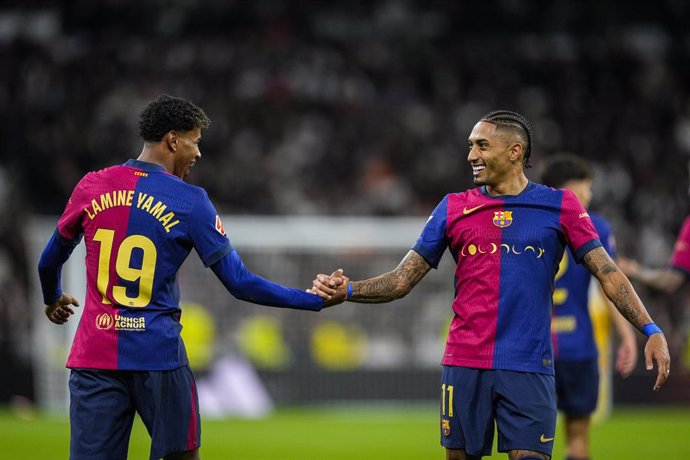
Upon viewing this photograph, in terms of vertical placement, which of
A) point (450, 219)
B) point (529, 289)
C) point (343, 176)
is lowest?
point (529, 289)

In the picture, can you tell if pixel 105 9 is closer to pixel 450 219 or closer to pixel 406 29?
pixel 406 29

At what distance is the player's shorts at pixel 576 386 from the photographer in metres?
7.99

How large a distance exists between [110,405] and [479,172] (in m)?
2.09

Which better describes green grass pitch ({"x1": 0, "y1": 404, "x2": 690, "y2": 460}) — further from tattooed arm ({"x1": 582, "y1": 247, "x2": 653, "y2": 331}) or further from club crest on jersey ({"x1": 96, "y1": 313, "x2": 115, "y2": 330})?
club crest on jersey ({"x1": 96, "y1": 313, "x2": 115, "y2": 330})

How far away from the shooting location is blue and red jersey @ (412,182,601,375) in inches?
221

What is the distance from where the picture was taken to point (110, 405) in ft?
17.6

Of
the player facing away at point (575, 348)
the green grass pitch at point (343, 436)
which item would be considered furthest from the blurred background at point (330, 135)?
the player facing away at point (575, 348)

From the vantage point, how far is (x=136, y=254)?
17.5 ft

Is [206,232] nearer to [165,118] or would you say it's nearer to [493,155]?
[165,118]

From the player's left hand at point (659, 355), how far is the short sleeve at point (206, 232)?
79.8 inches

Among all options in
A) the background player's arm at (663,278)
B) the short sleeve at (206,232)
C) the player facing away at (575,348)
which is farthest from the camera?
the background player's arm at (663,278)

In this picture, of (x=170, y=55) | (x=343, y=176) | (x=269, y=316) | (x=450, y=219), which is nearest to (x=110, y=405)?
(x=450, y=219)

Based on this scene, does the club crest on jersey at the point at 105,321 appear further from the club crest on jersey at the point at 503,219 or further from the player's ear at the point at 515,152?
the player's ear at the point at 515,152

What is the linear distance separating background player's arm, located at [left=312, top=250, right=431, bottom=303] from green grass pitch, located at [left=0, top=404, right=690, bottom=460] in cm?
445
